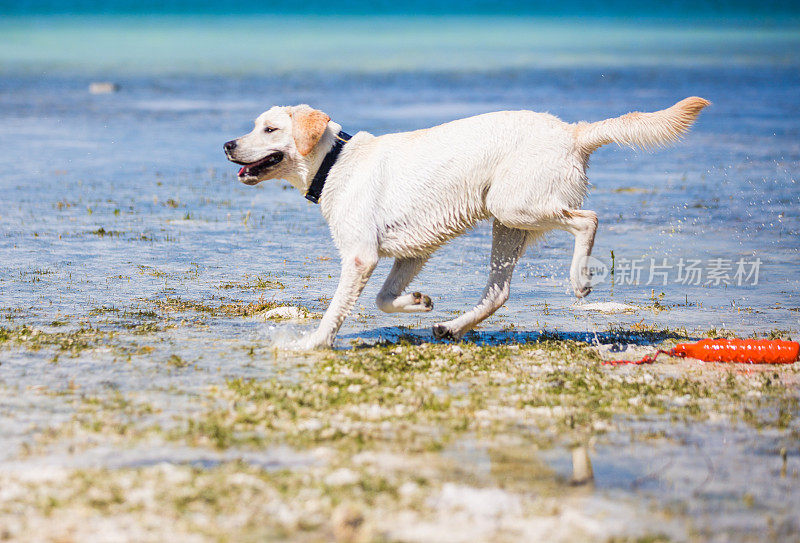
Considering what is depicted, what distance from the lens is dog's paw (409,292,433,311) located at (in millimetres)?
7805

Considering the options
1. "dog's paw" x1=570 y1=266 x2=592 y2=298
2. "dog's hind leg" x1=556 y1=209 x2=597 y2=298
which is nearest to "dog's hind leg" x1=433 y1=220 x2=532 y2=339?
"dog's hind leg" x1=556 y1=209 x2=597 y2=298

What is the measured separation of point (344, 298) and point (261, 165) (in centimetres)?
127

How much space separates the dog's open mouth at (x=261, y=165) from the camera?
25.3 feet

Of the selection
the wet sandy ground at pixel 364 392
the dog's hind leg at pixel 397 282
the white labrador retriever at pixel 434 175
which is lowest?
the wet sandy ground at pixel 364 392

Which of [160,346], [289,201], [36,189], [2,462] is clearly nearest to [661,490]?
[2,462]

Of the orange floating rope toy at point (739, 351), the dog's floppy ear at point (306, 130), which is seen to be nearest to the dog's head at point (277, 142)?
the dog's floppy ear at point (306, 130)

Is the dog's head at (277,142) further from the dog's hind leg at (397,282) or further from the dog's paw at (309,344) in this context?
the dog's paw at (309,344)

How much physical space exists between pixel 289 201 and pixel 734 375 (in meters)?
9.77

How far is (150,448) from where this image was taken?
5.17 metres

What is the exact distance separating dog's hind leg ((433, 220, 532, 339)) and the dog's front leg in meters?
0.81

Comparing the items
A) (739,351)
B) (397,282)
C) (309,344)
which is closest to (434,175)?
(397,282)

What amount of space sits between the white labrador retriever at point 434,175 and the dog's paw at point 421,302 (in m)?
0.01

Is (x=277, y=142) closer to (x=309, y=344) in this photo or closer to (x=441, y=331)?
(x=309, y=344)

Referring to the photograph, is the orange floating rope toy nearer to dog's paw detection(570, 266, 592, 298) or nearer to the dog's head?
dog's paw detection(570, 266, 592, 298)
